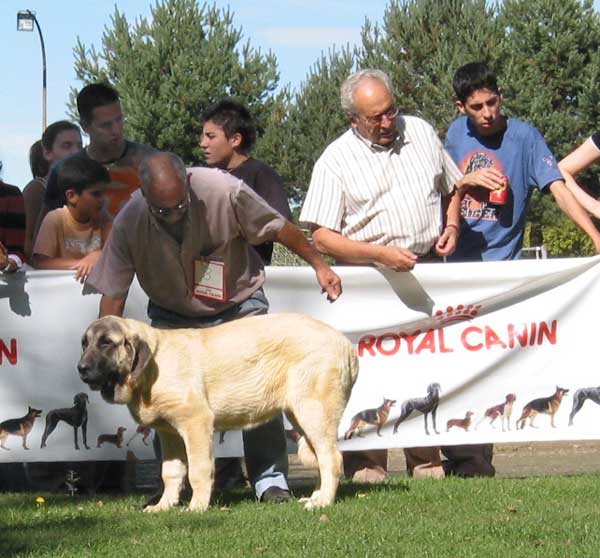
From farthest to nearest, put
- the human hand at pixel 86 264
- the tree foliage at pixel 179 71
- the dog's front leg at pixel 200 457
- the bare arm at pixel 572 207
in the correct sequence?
the tree foliage at pixel 179 71
the bare arm at pixel 572 207
the human hand at pixel 86 264
the dog's front leg at pixel 200 457

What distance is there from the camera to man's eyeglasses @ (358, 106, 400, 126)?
25.6 ft

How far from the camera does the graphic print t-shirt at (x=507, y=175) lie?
27.6 feet

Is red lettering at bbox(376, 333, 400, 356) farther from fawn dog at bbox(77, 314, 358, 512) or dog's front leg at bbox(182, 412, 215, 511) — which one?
dog's front leg at bbox(182, 412, 215, 511)

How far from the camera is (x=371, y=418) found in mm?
8281

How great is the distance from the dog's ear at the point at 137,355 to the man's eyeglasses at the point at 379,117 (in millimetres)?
2252

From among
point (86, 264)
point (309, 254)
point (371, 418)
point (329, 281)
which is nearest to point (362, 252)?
point (329, 281)

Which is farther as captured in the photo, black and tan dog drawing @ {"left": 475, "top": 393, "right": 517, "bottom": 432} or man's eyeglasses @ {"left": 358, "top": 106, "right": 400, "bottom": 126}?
black and tan dog drawing @ {"left": 475, "top": 393, "right": 517, "bottom": 432}

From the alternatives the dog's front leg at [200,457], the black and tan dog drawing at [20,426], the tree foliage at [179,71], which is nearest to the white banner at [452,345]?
the black and tan dog drawing at [20,426]

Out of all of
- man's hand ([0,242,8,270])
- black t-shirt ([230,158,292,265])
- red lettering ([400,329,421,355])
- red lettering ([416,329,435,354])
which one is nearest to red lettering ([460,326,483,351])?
red lettering ([416,329,435,354])

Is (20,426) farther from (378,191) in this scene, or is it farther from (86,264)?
(378,191)

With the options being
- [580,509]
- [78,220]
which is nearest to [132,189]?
[78,220]

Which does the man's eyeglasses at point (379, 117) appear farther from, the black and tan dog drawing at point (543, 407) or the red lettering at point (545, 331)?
the black and tan dog drawing at point (543, 407)

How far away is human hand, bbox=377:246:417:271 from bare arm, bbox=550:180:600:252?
1.16 meters

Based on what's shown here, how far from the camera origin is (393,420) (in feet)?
27.2
